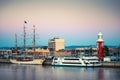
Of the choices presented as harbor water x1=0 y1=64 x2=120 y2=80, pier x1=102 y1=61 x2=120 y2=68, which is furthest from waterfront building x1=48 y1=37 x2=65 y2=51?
harbor water x1=0 y1=64 x2=120 y2=80

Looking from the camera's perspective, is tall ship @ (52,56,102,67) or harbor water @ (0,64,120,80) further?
tall ship @ (52,56,102,67)

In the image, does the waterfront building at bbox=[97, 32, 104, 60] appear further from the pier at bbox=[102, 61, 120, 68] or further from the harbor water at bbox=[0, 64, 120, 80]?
Result: the harbor water at bbox=[0, 64, 120, 80]

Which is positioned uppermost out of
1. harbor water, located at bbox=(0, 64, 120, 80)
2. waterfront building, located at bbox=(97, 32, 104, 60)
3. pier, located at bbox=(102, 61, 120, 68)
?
waterfront building, located at bbox=(97, 32, 104, 60)

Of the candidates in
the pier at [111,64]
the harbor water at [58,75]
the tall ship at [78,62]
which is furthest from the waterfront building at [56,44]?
the harbor water at [58,75]

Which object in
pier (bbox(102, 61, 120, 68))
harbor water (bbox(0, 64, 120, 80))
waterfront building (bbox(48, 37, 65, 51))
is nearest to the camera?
harbor water (bbox(0, 64, 120, 80))

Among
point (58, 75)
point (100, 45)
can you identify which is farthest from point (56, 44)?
point (58, 75)

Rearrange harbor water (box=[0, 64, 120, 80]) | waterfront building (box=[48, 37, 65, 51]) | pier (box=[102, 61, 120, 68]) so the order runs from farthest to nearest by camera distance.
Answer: waterfront building (box=[48, 37, 65, 51]), pier (box=[102, 61, 120, 68]), harbor water (box=[0, 64, 120, 80])

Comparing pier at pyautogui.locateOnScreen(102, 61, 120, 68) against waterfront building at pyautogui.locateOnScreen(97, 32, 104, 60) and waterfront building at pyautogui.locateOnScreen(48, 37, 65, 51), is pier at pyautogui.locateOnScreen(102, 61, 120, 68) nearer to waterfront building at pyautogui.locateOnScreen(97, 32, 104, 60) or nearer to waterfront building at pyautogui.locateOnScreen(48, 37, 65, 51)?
waterfront building at pyautogui.locateOnScreen(97, 32, 104, 60)

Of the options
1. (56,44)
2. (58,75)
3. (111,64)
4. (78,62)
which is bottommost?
(58,75)

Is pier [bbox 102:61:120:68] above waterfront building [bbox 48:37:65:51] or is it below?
below


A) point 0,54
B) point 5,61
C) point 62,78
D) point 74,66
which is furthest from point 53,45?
point 62,78

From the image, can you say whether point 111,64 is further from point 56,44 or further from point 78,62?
point 56,44

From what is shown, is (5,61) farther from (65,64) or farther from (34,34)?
(65,64)

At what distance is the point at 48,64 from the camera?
2841 cm
